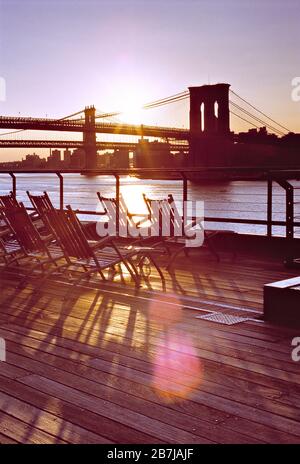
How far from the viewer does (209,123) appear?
56.9 meters

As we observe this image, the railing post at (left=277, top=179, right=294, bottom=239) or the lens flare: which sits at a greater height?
the railing post at (left=277, top=179, right=294, bottom=239)

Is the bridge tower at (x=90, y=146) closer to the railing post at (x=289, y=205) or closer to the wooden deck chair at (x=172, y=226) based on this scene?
the wooden deck chair at (x=172, y=226)

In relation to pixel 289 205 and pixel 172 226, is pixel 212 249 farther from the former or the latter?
pixel 289 205

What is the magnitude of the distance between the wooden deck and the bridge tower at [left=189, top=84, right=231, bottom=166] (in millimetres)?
29571

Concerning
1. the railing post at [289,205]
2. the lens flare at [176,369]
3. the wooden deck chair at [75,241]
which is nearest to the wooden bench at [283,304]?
the lens flare at [176,369]

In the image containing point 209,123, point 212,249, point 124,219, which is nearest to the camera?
point 212,249

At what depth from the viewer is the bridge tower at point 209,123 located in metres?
37.3

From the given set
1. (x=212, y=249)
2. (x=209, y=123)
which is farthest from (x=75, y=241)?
(x=209, y=123)

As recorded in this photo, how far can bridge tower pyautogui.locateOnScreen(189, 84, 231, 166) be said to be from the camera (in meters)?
37.3

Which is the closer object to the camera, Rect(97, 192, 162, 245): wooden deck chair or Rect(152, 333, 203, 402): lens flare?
Rect(152, 333, 203, 402): lens flare

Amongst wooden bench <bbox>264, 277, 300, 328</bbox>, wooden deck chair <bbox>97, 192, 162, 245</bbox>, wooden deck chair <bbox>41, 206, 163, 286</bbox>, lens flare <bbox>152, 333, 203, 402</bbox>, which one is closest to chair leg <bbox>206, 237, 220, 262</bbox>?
wooden deck chair <bbox>97, 192, 162, 245</bbox>

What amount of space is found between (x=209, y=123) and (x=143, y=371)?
54681 millimetres

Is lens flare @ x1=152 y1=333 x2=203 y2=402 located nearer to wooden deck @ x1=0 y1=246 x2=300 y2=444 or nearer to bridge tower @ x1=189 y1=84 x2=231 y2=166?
wooden deck @ x1=0 y1=246 x2=300 y2=444
